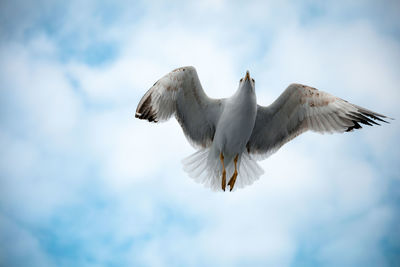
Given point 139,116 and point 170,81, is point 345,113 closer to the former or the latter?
point 170,81

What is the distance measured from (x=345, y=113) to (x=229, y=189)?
2276 mm

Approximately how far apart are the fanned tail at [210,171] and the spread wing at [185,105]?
0.87 feet

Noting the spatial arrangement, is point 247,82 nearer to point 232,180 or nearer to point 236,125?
point 236,125

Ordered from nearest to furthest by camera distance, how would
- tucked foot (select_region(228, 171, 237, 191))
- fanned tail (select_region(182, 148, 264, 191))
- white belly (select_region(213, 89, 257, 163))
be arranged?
white belly (select_region(213, 89, 257, 163)) → tucked foot (select_region(228, 171, 237, 191)) → fanned tail (select_region(182, 148, 264, 191))

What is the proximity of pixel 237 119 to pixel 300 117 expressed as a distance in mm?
1097

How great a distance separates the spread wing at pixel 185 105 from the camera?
18.4ft

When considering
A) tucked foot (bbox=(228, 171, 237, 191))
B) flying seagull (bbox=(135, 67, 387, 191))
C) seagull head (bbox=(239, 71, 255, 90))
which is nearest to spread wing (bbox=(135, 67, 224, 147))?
flying seagull (bbox=(135, 67, 387, 191))

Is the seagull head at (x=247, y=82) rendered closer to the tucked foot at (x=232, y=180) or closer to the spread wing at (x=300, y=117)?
the spread wing at (x=300, y=117)

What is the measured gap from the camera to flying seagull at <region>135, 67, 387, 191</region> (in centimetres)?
566

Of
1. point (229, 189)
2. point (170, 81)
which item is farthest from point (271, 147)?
point (170, 81)

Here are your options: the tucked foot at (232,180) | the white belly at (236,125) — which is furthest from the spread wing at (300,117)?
the tucked foot at (232,180)

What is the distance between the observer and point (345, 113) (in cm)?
568

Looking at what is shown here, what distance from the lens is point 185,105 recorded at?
19.6 ft

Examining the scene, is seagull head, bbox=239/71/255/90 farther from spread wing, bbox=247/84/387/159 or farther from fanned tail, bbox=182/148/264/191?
fanned tail, bbox=182/148/264/191
